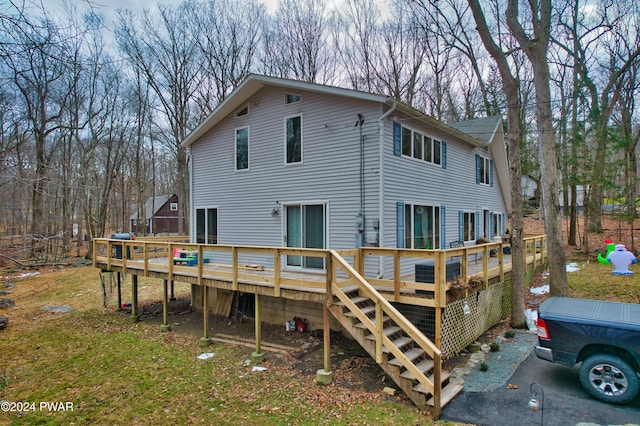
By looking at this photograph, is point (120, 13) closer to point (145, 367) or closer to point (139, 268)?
point (139, 268)

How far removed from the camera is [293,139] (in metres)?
9.95

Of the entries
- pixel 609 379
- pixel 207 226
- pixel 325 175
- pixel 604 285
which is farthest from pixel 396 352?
pixel 604 285

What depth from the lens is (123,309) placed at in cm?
1258

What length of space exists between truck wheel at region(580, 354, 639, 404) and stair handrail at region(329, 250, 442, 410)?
7.30 ft

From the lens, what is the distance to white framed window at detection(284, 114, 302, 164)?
32.2 feet

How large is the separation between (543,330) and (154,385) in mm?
6779

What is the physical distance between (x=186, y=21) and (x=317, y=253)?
72.9ft

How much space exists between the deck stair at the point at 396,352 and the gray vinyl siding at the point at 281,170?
2.48m

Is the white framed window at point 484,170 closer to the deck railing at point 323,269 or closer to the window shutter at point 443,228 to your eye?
the deck railing at point 323,269

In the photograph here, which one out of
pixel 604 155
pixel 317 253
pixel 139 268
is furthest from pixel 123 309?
pixel 604 155

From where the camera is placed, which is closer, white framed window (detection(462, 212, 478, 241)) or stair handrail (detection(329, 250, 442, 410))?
stair handrail (detection(329, 250, 442, 410))

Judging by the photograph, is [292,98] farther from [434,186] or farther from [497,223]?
[497,223]

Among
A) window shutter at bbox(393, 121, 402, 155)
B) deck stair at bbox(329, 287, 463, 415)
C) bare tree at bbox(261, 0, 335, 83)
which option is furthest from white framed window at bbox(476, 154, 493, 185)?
bare tree at bbox(261, 0, 335, 83)

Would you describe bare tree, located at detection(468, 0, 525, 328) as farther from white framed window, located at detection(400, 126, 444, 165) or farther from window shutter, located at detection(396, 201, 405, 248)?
window shutter, located at detection(396, 201, 405, 248)
